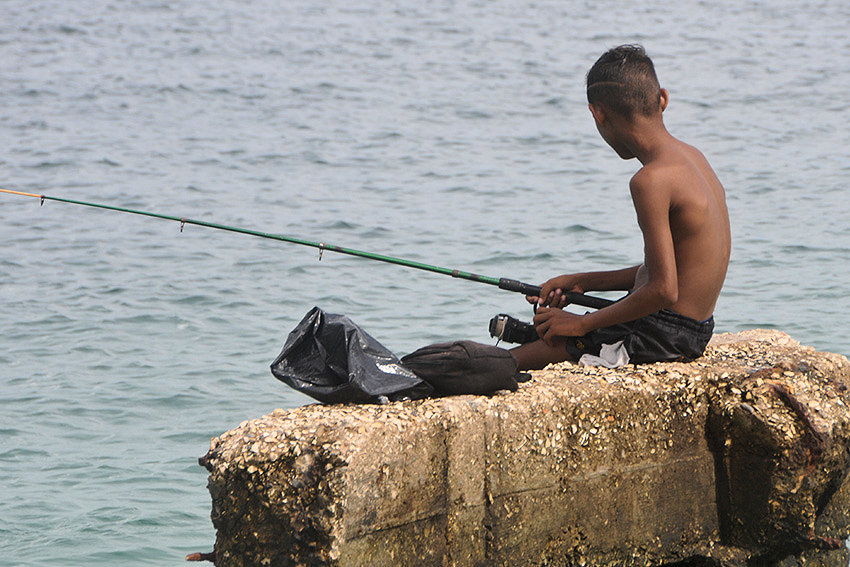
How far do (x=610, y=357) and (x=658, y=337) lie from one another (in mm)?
180

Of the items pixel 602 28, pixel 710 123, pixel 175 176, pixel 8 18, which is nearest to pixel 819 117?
pixel 710 123

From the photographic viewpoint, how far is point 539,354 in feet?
14.1

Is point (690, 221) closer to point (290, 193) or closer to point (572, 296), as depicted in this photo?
point (572, 296)

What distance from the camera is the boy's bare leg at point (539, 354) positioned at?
4262 mm

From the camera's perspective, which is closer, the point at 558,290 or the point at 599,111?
the point at 599,111

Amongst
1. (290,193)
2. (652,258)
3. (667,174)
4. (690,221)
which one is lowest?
(290,193)

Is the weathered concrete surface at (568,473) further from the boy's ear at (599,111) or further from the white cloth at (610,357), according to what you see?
the boy's ear at (599,111)

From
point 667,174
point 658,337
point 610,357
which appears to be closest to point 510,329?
point 610,357

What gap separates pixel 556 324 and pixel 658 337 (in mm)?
367

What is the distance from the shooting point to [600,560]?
12.3 feet

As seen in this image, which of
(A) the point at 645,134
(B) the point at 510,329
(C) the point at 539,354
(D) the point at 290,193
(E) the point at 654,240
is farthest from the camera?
(D) the point at 290,193

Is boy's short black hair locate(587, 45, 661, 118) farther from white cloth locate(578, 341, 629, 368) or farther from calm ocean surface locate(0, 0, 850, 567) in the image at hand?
calm ocean surface locate(0, 0, 850, 567)

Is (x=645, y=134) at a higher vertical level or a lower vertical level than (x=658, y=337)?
higher

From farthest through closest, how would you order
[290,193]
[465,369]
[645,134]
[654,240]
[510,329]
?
[290,193]
[510,329]
[645,134]
[654,240]
[465,369]
